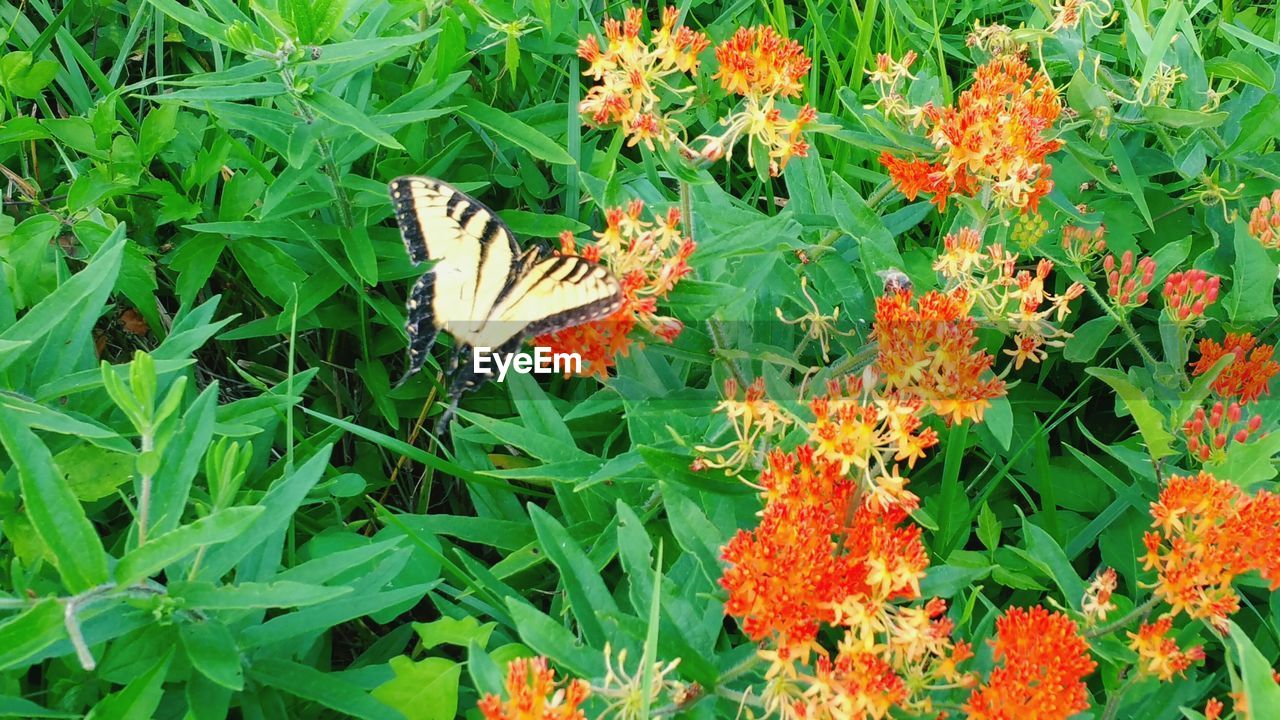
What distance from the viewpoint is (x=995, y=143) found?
7.63ft

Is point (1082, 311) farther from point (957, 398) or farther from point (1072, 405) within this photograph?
point (957, 398)

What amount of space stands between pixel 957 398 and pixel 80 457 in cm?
171

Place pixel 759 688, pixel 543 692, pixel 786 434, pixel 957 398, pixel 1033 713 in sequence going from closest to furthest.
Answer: pixel 543 692 < pixel 1033 713 < pixel 759 688 < pixel 957 398 < pixel 786 434

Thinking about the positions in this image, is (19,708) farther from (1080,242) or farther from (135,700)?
(1080,242)

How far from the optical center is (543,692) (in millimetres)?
1497

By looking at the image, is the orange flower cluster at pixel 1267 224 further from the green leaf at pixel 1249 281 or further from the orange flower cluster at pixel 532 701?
the orange flower cluster at pixel 532 701

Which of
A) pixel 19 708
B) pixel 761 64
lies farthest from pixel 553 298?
pixel 19 708

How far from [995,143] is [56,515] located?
1860mm

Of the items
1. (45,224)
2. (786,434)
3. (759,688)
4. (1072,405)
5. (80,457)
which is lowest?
(1072,405)

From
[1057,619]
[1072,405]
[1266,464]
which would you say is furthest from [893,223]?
[1057,619]

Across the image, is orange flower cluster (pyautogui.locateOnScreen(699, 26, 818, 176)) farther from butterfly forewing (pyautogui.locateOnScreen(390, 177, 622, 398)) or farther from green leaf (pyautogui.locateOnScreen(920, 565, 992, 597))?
green leaf (pyautogui.locateOnScreen(920, 565, 992, 597))

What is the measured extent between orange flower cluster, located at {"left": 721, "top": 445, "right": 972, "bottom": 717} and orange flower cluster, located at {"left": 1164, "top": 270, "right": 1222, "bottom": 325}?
3.36 ft

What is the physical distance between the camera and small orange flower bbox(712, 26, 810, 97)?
2.20 meters

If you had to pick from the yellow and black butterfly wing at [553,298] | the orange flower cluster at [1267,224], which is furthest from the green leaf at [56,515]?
the orange flower cluster at [1267,224]
